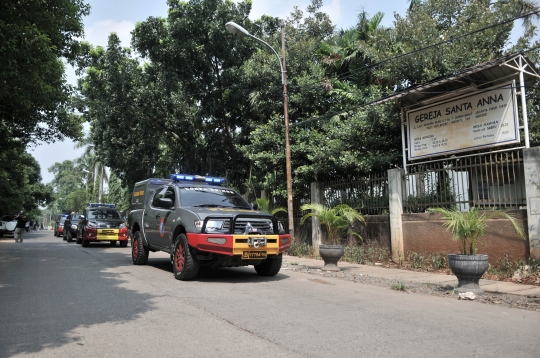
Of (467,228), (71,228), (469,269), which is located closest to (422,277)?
(469,269)

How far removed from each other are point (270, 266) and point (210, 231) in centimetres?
194

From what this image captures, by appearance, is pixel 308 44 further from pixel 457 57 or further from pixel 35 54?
pixel 35 54

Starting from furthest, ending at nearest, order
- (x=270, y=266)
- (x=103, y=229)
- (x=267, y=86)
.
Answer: (x=103, y=229), (x=267, y=86), (x=270, y=266)

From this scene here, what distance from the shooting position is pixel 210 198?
32.1ft

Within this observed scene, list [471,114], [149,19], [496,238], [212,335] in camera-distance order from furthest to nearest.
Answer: [149,19] → [471,114] → [496,238] → [212,335]

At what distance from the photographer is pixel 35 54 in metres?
8.24

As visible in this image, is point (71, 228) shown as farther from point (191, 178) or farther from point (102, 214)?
point (191, 178)

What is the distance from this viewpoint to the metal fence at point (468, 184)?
31.4 ft

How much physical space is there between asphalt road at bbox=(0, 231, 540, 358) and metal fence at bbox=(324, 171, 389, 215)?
4.40m

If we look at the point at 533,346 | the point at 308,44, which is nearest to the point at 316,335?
the point at 533,346

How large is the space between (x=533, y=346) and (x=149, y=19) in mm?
19763

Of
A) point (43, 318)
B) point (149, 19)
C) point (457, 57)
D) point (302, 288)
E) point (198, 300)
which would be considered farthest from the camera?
point (149, 19)

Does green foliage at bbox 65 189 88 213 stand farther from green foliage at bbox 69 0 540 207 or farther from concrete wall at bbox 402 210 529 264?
concrete wall at bbox 402 210 529 264

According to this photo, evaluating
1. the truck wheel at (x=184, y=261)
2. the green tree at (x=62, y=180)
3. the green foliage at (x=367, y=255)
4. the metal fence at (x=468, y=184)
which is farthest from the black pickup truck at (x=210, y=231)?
the green tree at (x=62, y=180)
